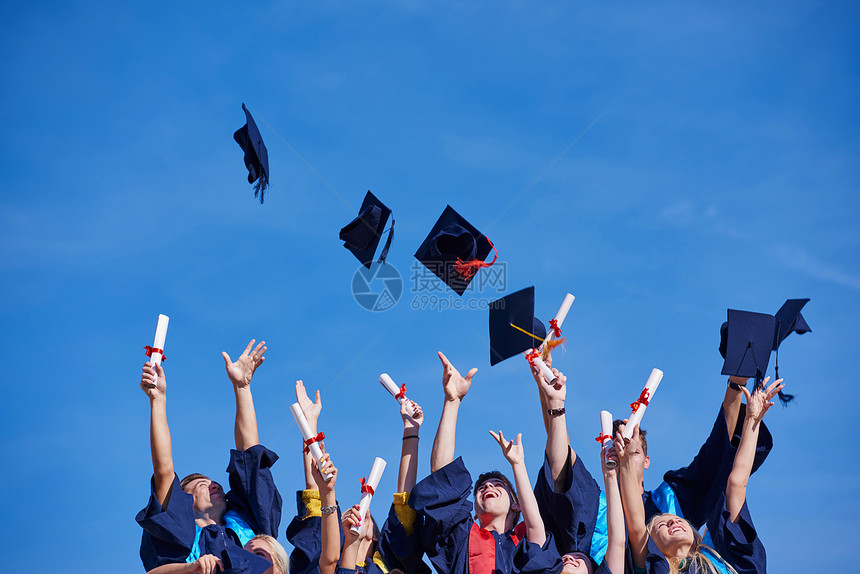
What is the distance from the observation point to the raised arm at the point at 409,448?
5480 mm

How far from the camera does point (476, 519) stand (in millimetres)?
5395

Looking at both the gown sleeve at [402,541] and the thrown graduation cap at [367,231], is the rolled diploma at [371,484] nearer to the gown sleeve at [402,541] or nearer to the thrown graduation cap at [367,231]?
the gown sleeve at [402,541]

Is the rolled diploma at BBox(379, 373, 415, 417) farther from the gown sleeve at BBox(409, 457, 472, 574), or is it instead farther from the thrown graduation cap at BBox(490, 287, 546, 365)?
the thrown graduation cap at BBox(490, 287, 546, 365)

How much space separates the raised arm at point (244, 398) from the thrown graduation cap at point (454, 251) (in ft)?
6.35

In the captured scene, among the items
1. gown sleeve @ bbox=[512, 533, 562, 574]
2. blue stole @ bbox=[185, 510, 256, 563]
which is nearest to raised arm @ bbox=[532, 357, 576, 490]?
gown sleeve @ bbox=[512, 533, 562, 574]

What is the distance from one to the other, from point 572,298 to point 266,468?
7.33 feet

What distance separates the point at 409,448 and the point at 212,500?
51.3 inches

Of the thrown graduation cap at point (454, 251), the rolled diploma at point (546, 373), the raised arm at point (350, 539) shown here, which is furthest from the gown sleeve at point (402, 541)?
the thrown graduation cap at point (454, 251)

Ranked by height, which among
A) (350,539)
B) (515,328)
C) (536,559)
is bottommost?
(536,559)

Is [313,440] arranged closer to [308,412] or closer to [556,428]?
[308,412]

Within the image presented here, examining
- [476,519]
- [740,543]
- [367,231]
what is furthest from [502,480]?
[367,231]

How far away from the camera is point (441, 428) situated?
5.51m

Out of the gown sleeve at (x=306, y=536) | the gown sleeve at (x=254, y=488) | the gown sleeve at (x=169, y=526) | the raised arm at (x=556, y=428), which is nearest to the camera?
the gown sleeve at (x=169, y=526)

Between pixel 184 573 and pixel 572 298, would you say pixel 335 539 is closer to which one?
pixel 184 573
